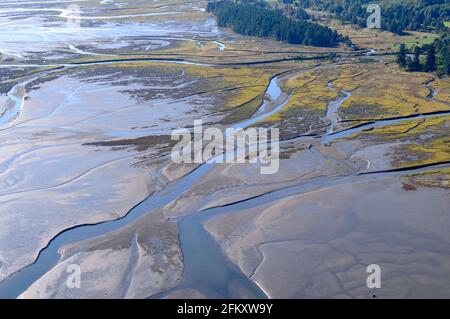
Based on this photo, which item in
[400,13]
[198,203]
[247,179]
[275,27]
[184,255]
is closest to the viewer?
[184,255]

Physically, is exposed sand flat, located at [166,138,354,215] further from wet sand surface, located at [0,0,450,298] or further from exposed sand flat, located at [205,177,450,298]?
exposed sand flat, located at [205,177,450,298]

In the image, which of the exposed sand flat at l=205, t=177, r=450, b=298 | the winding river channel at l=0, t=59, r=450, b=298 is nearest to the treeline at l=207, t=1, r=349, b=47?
the winding river channel at l=0, t=59, r=450, b=298

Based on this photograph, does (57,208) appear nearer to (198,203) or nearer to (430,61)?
(198,203)

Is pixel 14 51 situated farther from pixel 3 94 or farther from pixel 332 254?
pixel 332 254

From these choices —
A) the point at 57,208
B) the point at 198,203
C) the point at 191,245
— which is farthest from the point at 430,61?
the point at 57,208

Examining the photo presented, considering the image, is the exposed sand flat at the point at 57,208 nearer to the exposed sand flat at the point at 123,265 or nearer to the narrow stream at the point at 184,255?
the narrow stream at the point at 184,255

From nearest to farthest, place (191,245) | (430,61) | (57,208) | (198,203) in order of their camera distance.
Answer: (191,245) → (57,208) → (198,203) → (430,61)

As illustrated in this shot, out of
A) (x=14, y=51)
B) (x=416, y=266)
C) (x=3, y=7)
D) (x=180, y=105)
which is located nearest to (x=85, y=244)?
(x=416, y=266)
